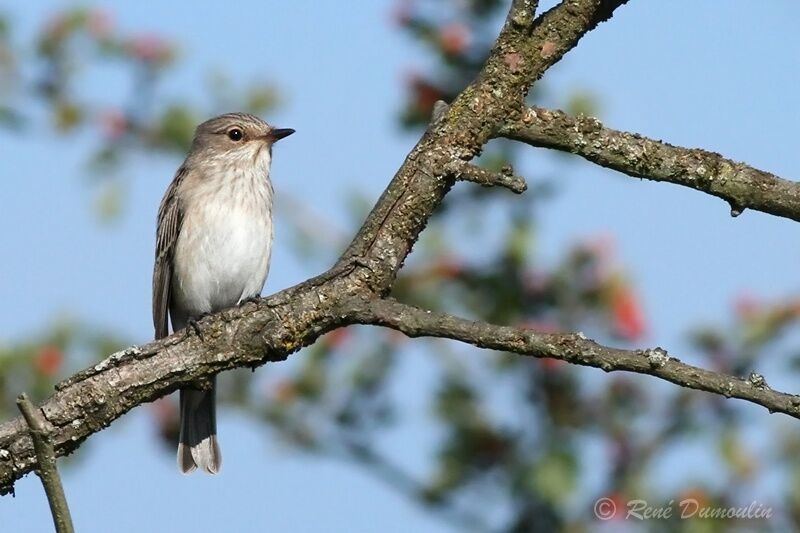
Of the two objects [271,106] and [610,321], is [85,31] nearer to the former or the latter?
[271,106]

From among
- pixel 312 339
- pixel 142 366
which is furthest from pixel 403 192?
pixel 142 366

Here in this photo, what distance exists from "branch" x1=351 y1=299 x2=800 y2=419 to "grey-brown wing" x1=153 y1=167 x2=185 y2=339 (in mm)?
3782

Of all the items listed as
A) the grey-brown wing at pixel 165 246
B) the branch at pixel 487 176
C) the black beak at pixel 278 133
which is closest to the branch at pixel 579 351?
the branch at pixel 487 176

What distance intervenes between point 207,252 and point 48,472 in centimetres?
442

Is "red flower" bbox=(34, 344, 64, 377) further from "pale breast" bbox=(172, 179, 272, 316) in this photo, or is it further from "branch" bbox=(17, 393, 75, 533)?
"branch" bbox=(17, 393, 75, 533)

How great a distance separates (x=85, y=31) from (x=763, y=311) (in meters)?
4.95

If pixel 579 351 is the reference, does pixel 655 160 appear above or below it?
above

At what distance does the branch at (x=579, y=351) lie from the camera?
144 inches

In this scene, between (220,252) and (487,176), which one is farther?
(220,252)

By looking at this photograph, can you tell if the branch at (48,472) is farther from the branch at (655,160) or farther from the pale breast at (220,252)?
the pale breast at (220,252)

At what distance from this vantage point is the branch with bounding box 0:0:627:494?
13.7 feet

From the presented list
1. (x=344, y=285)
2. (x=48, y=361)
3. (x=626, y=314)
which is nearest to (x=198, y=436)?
(x=48, y=361)

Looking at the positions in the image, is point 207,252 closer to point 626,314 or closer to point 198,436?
point 198,436

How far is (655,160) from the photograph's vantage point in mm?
4238
